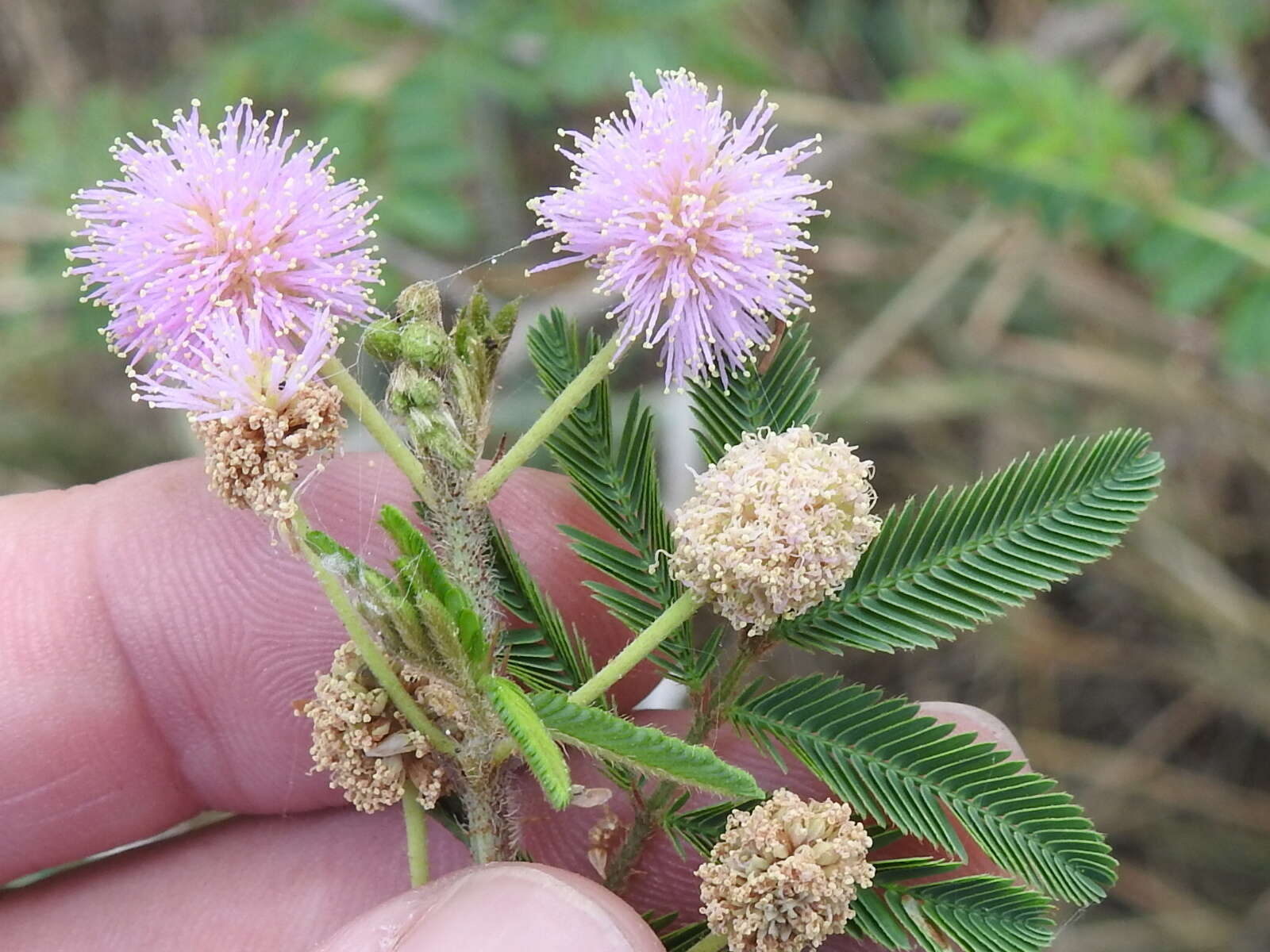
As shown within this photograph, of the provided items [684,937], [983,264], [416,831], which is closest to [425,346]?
[416,831]

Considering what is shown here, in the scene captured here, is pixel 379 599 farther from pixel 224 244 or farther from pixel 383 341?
pixel 224 244

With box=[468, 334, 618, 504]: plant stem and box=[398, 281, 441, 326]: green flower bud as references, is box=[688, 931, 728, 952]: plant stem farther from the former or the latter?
box=[398, 281, 441, 326]: green flower bud

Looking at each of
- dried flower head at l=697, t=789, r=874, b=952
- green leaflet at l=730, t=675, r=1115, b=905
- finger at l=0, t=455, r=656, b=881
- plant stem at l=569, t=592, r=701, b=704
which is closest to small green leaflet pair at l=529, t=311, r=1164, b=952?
green leaflet at l=730, t=675, r=1115, b=905

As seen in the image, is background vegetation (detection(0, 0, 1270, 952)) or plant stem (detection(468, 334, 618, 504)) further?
background vegetation (detection(0, 0, 1270, 952))

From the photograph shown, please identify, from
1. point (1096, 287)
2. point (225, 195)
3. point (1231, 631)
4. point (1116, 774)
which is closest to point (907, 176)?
point (1096, 287)

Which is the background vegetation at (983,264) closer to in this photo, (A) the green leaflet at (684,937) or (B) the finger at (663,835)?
(B) the finger at (663,835)

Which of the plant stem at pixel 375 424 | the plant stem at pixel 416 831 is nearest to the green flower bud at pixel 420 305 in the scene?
the plant stem at pixel 375 424
